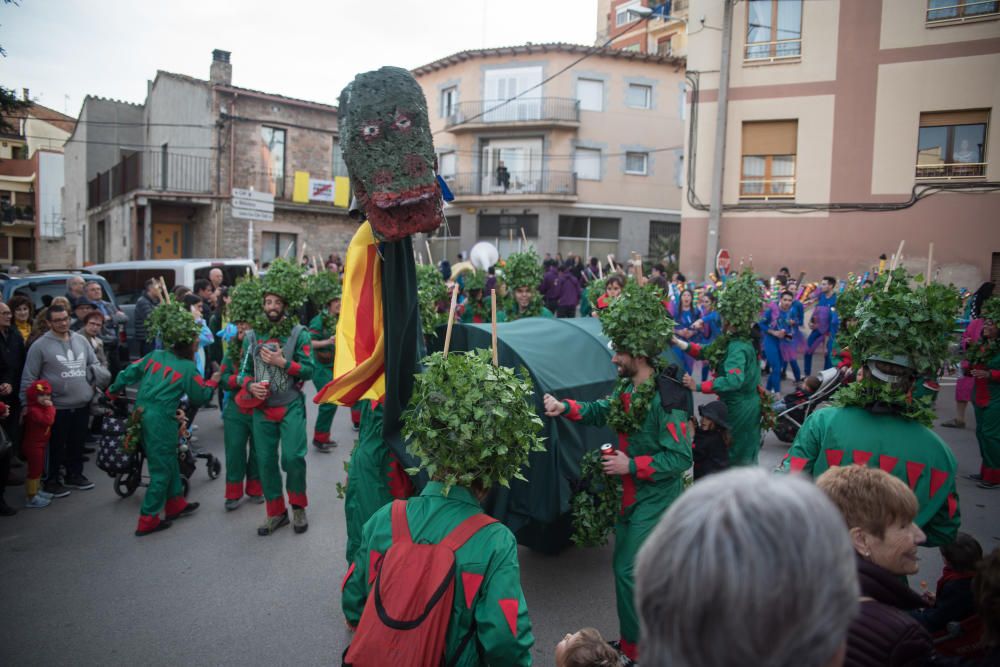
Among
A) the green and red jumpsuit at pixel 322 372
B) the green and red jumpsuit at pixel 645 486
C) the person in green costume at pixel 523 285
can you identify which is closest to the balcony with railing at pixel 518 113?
the person in green costume at pixel 523 285

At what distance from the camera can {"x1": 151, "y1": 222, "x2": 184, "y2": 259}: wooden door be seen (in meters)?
26.0

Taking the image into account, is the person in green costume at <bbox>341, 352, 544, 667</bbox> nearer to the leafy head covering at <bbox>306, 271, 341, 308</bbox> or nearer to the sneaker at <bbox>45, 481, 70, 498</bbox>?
the sneaker at <bbox>45, 481, 70, 498</bbox>

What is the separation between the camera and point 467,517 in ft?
8.37

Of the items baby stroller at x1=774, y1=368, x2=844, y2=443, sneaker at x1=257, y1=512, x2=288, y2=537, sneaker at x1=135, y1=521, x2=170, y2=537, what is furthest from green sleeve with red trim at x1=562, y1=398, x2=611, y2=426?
baby stroller at x1=774, y1=368, x2=844, y2=443

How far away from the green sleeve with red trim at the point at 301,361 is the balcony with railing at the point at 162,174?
21.5m

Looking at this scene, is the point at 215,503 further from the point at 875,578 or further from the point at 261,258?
the point at 261,258

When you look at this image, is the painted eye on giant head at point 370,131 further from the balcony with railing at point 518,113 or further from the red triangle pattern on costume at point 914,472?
the balcony with railing at point 518,113

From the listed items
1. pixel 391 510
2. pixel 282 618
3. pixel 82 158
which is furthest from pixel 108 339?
pixel 82 158

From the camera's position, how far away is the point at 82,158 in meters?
33.7

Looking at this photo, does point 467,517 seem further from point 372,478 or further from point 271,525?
point 271,525

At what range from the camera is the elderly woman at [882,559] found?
1.89 meters

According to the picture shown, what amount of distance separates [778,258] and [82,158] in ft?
108

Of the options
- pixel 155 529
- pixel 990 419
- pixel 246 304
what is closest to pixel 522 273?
pixel 246 304

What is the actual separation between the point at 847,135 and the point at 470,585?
20.3 metres
